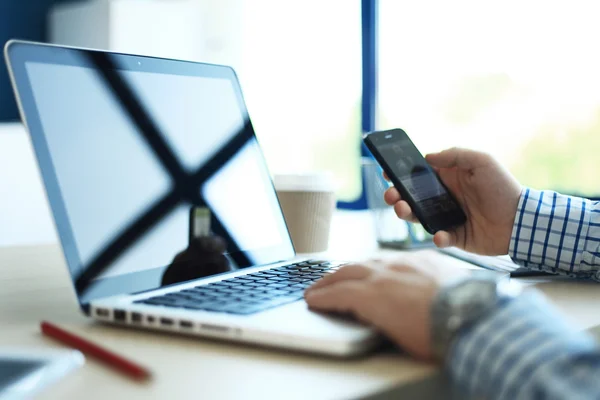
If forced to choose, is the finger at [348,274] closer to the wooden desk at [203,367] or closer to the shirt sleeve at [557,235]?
the wooden desk at [203,367]

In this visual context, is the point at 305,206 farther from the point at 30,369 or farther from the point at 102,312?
the point at 30,369

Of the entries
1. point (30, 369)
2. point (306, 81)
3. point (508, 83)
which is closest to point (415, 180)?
point (30, 369)

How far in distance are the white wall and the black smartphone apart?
1940mm

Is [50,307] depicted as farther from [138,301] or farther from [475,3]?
[475,3]

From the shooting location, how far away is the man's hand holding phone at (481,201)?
0.99 m

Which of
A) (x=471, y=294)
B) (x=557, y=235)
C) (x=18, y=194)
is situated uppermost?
(x=471, y=294)

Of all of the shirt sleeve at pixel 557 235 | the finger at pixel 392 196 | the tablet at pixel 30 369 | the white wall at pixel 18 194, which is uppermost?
the tablet at pixel 30 369

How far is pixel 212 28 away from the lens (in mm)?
3104

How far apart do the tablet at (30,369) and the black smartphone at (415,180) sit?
1.83ft

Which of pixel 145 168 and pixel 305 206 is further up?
pixel 145 168

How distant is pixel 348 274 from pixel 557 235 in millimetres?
452

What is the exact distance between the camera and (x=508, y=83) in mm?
1961

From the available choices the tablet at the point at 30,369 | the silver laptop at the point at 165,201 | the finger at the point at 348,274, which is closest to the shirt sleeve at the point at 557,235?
the silver laptop at the point at 165,201

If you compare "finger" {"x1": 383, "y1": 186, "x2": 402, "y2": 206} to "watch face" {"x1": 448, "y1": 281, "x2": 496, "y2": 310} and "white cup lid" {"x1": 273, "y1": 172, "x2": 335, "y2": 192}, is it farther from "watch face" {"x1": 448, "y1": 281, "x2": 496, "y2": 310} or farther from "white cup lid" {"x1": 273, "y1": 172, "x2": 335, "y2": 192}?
"watch face" {"x1": 448, "y1": 281, "x2": 496, "y2": 310}
